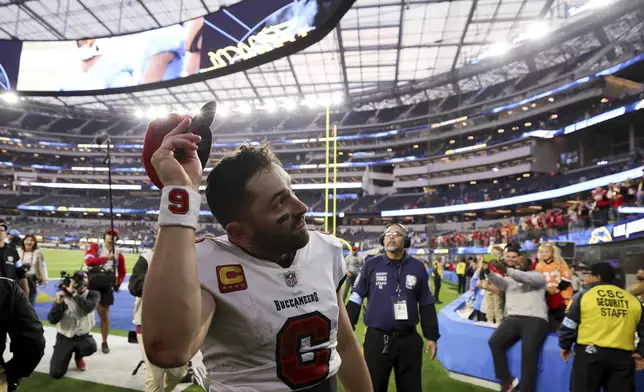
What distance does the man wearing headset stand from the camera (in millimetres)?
3781

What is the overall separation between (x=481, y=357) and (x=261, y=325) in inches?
208

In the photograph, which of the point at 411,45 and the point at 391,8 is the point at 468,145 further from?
the point at 391,8

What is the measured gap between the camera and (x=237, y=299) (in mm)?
1151

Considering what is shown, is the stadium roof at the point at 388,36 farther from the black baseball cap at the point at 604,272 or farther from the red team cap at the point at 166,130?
the red team cap at the point at 166,130

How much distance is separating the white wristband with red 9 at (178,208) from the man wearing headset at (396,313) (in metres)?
3.17

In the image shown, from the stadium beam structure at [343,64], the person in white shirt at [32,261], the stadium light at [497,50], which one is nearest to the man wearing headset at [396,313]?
the person in white shirt at [32,261]

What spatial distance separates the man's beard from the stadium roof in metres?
23.5

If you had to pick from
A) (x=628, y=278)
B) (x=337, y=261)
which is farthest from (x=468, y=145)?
(x=337, y=261)

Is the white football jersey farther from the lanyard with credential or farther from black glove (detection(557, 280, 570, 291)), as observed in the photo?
black glove (detection(557, 280, 570, 291))

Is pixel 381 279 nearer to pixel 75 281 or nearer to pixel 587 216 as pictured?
pixel 75 281

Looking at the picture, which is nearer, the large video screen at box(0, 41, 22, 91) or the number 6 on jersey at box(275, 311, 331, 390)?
the number 6 on jersey at box(275, 311, 331, 390)

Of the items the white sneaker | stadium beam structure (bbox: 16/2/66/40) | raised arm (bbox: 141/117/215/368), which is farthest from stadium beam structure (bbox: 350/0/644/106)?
raised arm (bbox: 141/117/215/368)

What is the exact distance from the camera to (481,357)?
5520 mm

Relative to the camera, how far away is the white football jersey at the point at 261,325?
3.80 ft
